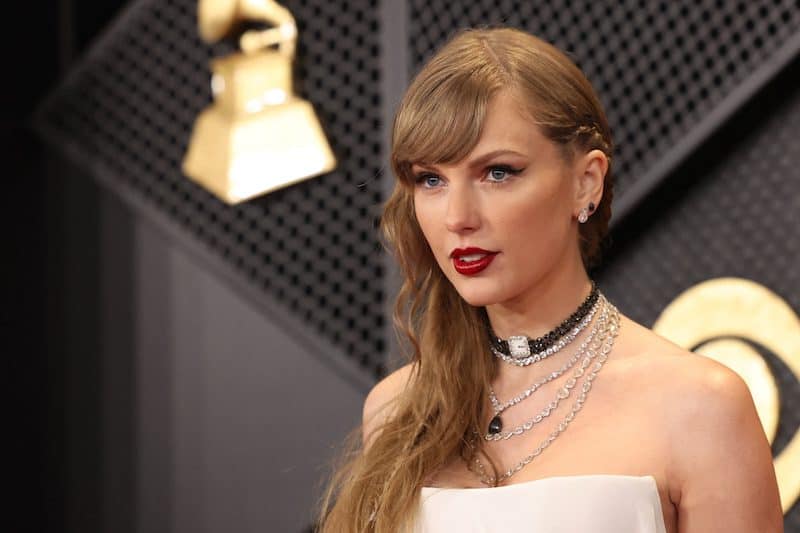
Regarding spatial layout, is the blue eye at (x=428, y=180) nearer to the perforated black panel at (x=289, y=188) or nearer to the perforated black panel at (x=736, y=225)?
the perforated black panel at (x=736, y=225)

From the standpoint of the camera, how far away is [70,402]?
3.18m

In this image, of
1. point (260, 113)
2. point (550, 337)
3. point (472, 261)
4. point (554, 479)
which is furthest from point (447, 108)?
point (260, 113)

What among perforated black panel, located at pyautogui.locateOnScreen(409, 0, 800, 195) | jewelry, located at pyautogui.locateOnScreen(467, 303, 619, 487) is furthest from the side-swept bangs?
perforated black panel, located at pyautogui.locateOnScreen(409, 0, 800, 195)

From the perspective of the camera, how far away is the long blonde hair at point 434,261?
1471 mm

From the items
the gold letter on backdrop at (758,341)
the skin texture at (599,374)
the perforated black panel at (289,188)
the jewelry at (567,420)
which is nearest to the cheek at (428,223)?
the skin texture at (599,374)

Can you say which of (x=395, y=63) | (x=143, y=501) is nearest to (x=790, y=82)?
(x=395, y=63)

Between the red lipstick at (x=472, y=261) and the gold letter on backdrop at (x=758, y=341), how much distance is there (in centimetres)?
103

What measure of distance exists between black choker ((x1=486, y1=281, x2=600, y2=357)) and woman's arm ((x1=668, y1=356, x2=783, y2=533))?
0.53 feet

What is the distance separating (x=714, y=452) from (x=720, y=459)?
0.03ft

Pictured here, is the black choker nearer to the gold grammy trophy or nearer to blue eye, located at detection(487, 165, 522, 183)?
blue eye, located at detection(487, 165, 522, 183)

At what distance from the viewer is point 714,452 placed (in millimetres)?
1431

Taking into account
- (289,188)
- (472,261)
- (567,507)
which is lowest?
(289,188)

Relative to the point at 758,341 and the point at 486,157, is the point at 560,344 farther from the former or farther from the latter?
the point at 758,341

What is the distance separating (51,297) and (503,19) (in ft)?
4.42
